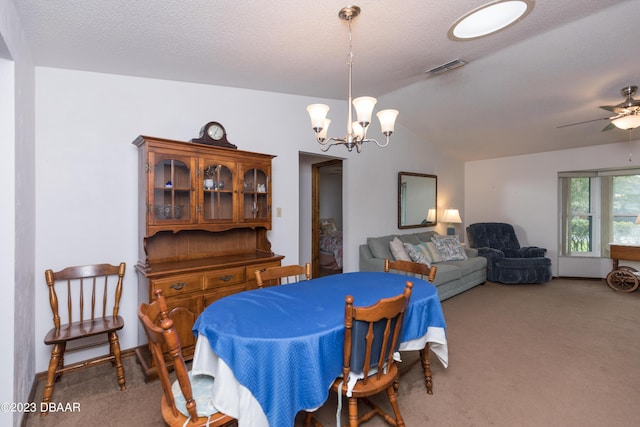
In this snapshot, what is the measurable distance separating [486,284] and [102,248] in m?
5.27

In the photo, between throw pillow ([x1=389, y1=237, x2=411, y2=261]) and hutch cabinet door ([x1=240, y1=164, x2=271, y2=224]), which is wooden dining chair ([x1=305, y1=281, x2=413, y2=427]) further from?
throw pillow ([x1=389, y1=237, x2=411, y2=261])

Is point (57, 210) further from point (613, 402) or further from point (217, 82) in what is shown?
point (613, 402)

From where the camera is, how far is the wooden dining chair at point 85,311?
2070 mm

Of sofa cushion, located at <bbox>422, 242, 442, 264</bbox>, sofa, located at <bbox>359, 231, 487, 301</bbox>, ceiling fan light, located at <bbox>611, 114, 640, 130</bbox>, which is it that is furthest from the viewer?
→ sofa cushion, located at <bbox>422, 242, 442, 264</bbox>

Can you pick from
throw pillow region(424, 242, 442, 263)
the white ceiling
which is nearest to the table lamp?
throw pillow region(424, 242, 442, 263)

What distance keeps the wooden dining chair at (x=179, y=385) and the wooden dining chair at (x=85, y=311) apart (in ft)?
3.83

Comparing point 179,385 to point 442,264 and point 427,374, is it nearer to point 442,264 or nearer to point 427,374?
point 427,374

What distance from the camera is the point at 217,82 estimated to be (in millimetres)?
2889

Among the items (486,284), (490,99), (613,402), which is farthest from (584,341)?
(490,99)

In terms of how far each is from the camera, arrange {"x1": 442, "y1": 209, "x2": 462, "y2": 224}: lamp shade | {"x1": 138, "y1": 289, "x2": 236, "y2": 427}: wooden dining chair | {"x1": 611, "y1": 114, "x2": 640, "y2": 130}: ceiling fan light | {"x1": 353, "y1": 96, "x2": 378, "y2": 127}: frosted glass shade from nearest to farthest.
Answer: {"x1": 138, "y1": 289, "x2": 236, "y2": 427}: wooden dining chair, {"x1": 353, "y1": 96, "x2": 378, "y2": 127}: frosted glass shade, {"x1": 611, "y1": 114, "x2": 640, "y2": 130}: ceiling fan light, {"x1": 442, "y1": 209, "x2": 462, "y2": 224}: lamp shade

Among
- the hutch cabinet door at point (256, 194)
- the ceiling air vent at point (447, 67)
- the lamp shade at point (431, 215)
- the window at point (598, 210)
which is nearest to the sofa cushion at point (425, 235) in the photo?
the lamp shade at point (431, 215)

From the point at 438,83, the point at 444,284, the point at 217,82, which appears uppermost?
the point at 438,83

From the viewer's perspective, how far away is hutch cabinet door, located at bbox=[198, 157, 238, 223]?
2582mm

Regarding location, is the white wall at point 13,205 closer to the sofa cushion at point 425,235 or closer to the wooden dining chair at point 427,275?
the wooden dining chair at point 427,275
